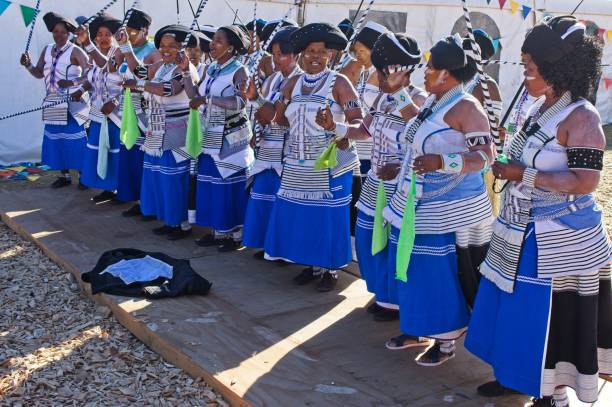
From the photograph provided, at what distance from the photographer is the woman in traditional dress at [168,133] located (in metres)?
5.91

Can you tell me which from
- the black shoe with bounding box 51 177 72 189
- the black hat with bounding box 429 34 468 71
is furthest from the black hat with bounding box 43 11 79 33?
the black hat with bounding box 429 34 468 71

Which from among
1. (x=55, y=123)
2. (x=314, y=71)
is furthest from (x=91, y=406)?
(x=55, y=123)

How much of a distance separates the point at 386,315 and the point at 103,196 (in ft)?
13.8

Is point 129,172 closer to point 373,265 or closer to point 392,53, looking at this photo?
point 373,265

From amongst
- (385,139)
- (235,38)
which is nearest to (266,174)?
(235,38)

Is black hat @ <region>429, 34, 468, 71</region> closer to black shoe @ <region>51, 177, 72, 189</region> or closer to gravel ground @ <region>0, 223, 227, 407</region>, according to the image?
gravel ground @ <region>0, 223, 227, 407</region>

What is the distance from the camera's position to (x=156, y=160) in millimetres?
6332

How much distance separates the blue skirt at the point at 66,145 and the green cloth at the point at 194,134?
8.17 ft

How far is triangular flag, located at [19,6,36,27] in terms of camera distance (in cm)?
917

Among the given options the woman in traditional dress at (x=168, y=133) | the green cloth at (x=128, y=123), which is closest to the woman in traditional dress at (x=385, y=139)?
the woman in traditional dress at (x=168, y=133)

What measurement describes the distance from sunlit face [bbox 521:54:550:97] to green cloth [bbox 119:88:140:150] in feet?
13.7

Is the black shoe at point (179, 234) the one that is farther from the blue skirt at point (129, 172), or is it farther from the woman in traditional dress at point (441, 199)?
the woman in traditional dress at point (441, 199)

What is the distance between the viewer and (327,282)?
16.6 feet

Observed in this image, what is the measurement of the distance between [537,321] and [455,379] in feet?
2.39
